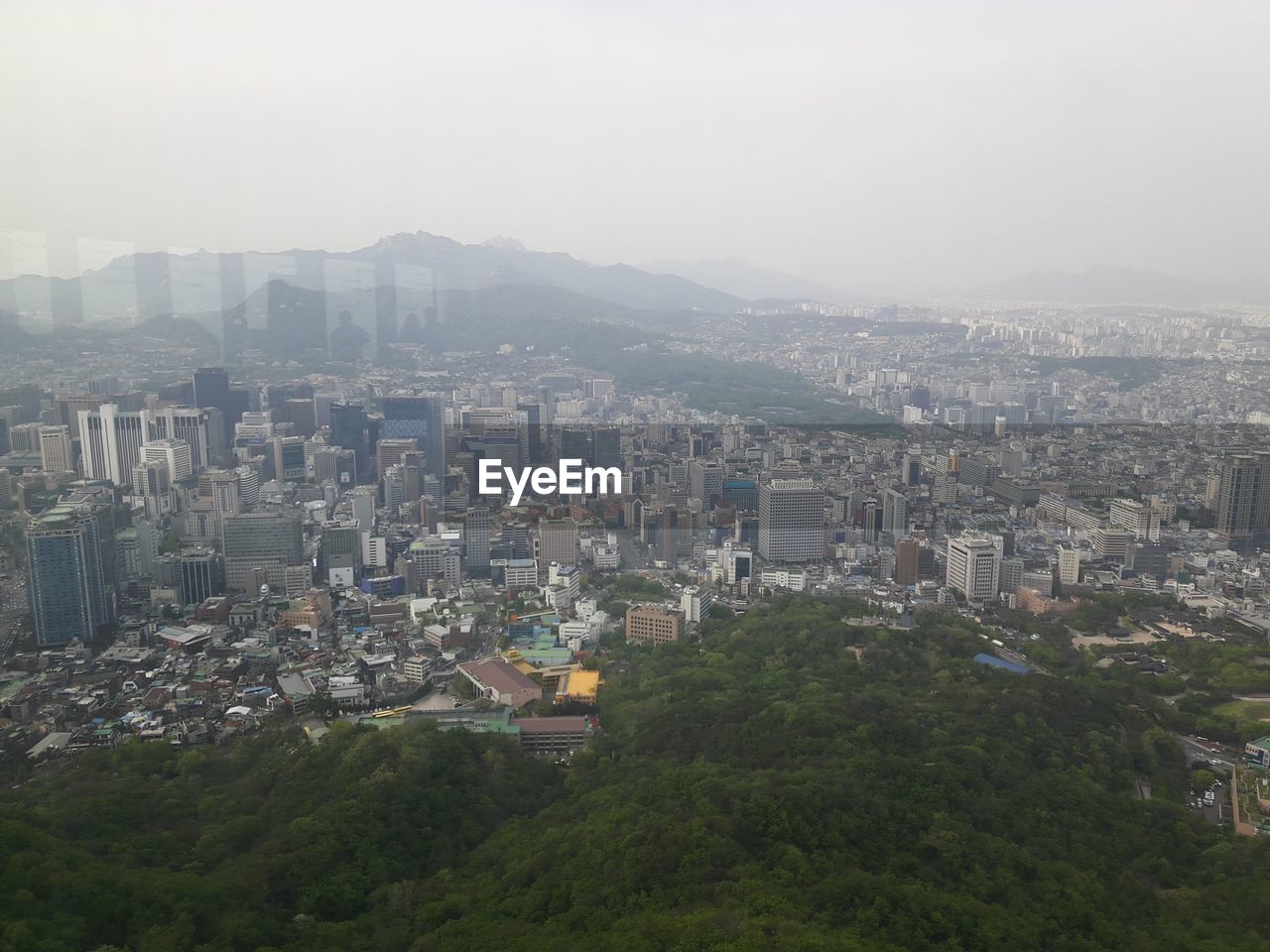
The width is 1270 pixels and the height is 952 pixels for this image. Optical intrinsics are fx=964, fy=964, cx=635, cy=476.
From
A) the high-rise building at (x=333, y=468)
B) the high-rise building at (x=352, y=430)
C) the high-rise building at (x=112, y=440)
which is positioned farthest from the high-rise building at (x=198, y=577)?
the high-rise building at (x=352, y=430)

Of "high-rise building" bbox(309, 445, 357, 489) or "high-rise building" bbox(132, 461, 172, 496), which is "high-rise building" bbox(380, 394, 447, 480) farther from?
"high-rise building" bbox(132, 461, 172, 496)

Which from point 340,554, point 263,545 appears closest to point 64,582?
point 263,545

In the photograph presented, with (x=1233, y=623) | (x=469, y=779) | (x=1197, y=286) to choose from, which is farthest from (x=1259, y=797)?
(x=1197, y=286)

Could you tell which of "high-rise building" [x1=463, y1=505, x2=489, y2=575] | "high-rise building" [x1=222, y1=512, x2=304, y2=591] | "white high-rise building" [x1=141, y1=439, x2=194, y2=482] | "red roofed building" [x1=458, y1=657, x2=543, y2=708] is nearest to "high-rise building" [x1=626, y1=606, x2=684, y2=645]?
"red roofed building" [x1=458, y1=657, x2=543, y2=708]

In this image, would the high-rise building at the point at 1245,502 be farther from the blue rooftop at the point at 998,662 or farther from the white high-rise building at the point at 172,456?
the white high-rise building at the point at 172,456

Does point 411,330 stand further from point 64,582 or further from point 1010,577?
point 1010,577
